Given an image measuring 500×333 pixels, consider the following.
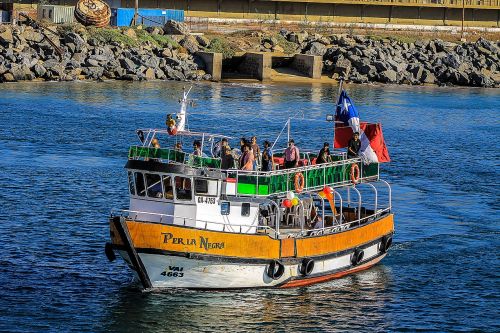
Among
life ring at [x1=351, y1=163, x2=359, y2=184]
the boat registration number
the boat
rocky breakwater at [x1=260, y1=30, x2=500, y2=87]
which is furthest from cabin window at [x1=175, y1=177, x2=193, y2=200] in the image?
rocky breakwater at [x1=260, y1=30, x2=500, y2=87]

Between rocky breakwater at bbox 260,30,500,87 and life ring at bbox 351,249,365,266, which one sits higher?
rocky breakwater at bbox 260,30,500,87

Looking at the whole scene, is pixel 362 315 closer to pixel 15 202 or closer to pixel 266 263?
pixel 266 263

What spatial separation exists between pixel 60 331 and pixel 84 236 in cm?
1166

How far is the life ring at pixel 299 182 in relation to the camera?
3891 centimetres

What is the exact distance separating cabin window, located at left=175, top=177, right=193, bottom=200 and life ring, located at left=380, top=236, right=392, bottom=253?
29.7 ft

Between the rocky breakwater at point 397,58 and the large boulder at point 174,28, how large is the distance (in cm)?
809

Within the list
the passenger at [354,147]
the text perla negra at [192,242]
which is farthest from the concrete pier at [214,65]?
the text perla negra at [192,242]

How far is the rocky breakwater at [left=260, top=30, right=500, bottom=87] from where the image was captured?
117 m

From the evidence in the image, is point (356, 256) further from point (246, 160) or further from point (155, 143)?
point (155, 143)

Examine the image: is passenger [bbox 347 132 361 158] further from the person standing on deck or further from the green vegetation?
the green vegetation

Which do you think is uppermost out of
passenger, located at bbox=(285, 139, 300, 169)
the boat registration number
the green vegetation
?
the green vegetation

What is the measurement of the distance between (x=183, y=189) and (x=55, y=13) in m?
76.5

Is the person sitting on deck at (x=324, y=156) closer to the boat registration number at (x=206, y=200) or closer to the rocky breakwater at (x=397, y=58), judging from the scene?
the boat registration number at (x=206, y=200)

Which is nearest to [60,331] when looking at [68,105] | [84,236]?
[84,236]
